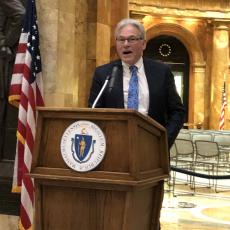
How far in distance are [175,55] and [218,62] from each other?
2767mm

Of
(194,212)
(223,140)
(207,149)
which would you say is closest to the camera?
(194,212)

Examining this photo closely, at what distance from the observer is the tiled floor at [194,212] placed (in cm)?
638

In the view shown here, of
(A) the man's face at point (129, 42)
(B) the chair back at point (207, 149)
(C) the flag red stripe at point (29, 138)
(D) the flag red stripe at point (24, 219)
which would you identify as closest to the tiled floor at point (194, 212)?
(D) the flag red stripe at point (24, 219)

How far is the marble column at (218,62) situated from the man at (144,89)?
889 inches

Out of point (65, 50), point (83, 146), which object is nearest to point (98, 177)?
point (83, 146)

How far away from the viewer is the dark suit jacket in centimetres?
312

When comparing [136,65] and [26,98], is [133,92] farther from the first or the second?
[26,98]

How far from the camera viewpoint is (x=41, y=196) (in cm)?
255

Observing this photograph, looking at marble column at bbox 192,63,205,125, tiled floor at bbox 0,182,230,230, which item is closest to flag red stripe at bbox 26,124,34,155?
tiled floor at bbox 0,182,230,230

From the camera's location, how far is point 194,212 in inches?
296

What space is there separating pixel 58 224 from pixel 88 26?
4.71 meters

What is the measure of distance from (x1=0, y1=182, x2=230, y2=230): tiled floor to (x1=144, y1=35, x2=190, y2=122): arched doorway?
18.1 meters

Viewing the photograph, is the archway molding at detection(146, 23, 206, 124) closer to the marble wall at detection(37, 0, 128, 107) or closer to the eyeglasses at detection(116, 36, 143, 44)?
the marble wall at detection(37, 0, 128, 107)

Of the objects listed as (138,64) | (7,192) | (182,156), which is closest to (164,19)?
(182,156)
